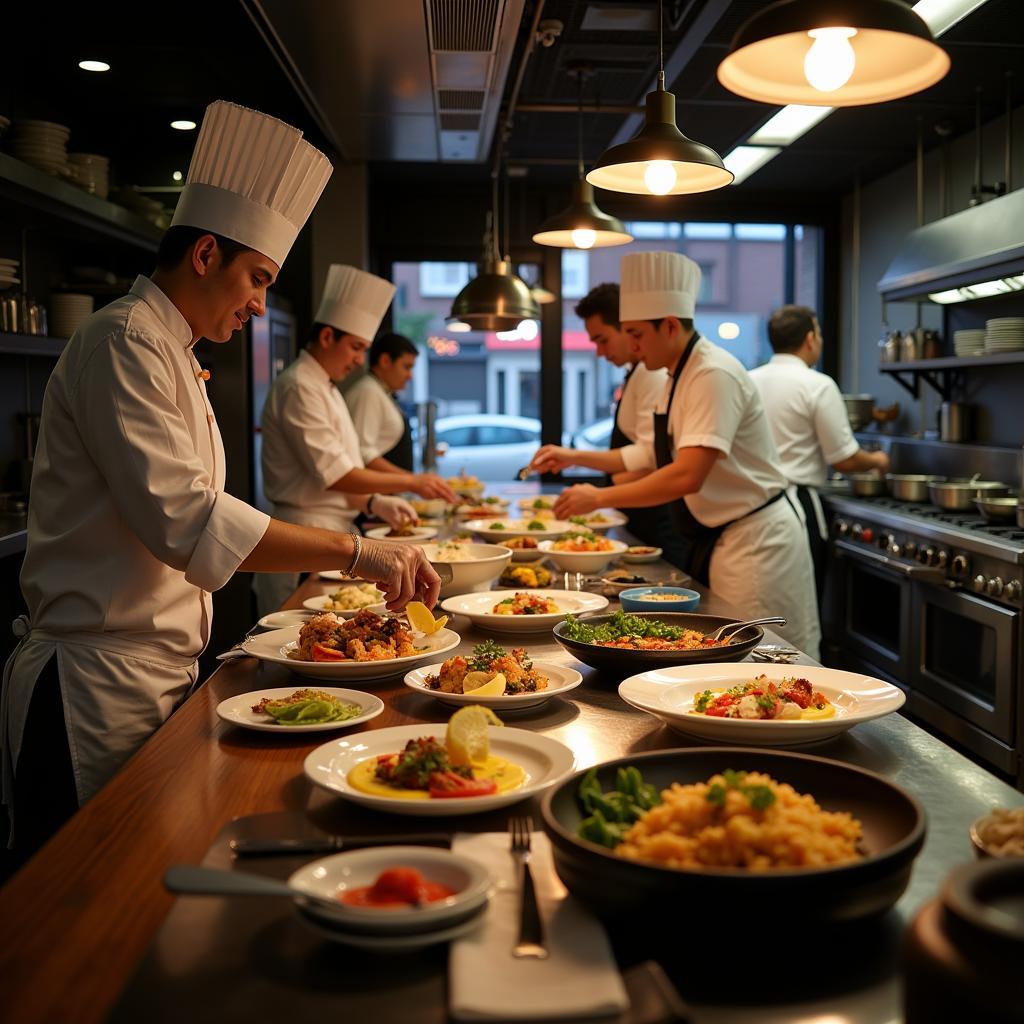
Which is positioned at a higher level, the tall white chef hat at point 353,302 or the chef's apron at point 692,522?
the tall white chef hat at point 353,302

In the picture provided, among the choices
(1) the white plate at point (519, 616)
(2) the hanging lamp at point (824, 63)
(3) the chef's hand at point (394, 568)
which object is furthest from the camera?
(1) the white plate at point (519, 616)

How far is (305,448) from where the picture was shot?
4148 mm

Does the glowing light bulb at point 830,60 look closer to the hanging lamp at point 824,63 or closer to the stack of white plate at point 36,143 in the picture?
the hanging lamp at point 824,63

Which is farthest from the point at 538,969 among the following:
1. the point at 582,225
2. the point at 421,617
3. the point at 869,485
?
the point at 869,485

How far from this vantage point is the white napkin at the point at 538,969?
0.78m

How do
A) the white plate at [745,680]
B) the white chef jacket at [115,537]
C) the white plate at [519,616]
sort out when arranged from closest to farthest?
1. the white plate at [745,680]
2. the white chef jacket at [115,537]
3. the white plate at [519,616]

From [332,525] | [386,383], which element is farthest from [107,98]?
[332,525]

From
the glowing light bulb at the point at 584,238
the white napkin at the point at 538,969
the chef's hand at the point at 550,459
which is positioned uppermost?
the glowing light bulb at the point at 584,238

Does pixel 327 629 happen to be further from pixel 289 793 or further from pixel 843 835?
pixel 843 835

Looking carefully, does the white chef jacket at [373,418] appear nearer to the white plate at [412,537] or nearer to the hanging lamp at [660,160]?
the white plate at [412,537]

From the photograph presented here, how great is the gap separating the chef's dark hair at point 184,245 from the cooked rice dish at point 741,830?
1406 mm

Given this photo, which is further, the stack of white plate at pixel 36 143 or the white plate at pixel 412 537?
the stack of white plate at pixel 36 143

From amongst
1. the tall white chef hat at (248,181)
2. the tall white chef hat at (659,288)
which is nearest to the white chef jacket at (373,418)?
the tall white chef hat at (659,288)

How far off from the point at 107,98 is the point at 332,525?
2.66 m
